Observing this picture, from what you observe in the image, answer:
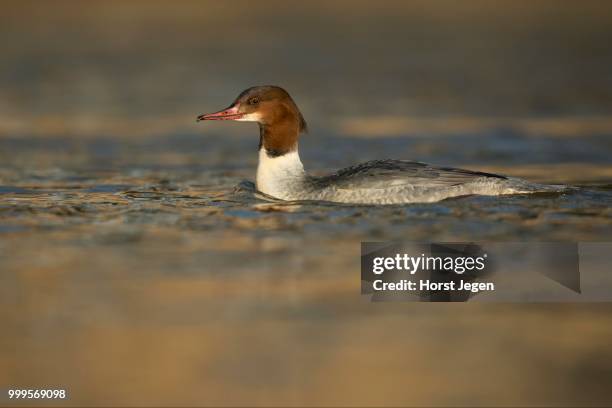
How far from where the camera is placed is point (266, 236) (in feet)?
27.7

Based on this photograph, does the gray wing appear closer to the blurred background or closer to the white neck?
the blurred background

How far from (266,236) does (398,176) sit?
1596 mm

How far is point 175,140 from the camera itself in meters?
14.8

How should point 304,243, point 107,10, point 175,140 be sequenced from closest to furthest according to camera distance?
1. point 304,243
2. point 175,140
3. point 107,10

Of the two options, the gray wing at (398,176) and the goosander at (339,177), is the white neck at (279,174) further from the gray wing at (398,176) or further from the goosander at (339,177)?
the gray wing at (398,176)

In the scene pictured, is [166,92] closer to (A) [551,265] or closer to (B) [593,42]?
(B) [593,42]

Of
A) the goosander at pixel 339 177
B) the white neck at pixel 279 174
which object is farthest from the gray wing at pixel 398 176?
the white neck at pixel 279 174

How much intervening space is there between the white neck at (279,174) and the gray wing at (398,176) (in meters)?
0.47

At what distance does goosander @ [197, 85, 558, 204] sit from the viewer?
9500 mm

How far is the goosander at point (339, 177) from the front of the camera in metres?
9.50

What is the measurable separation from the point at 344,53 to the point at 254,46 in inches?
75.2

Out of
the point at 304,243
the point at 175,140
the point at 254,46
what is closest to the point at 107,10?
the point at 254,46

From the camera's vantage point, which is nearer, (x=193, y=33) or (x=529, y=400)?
(x=529, y=400)

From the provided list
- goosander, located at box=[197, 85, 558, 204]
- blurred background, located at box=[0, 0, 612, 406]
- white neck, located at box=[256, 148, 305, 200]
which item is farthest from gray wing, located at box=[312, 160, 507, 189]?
white neck, located at box=[256, 148, 305, 200]
